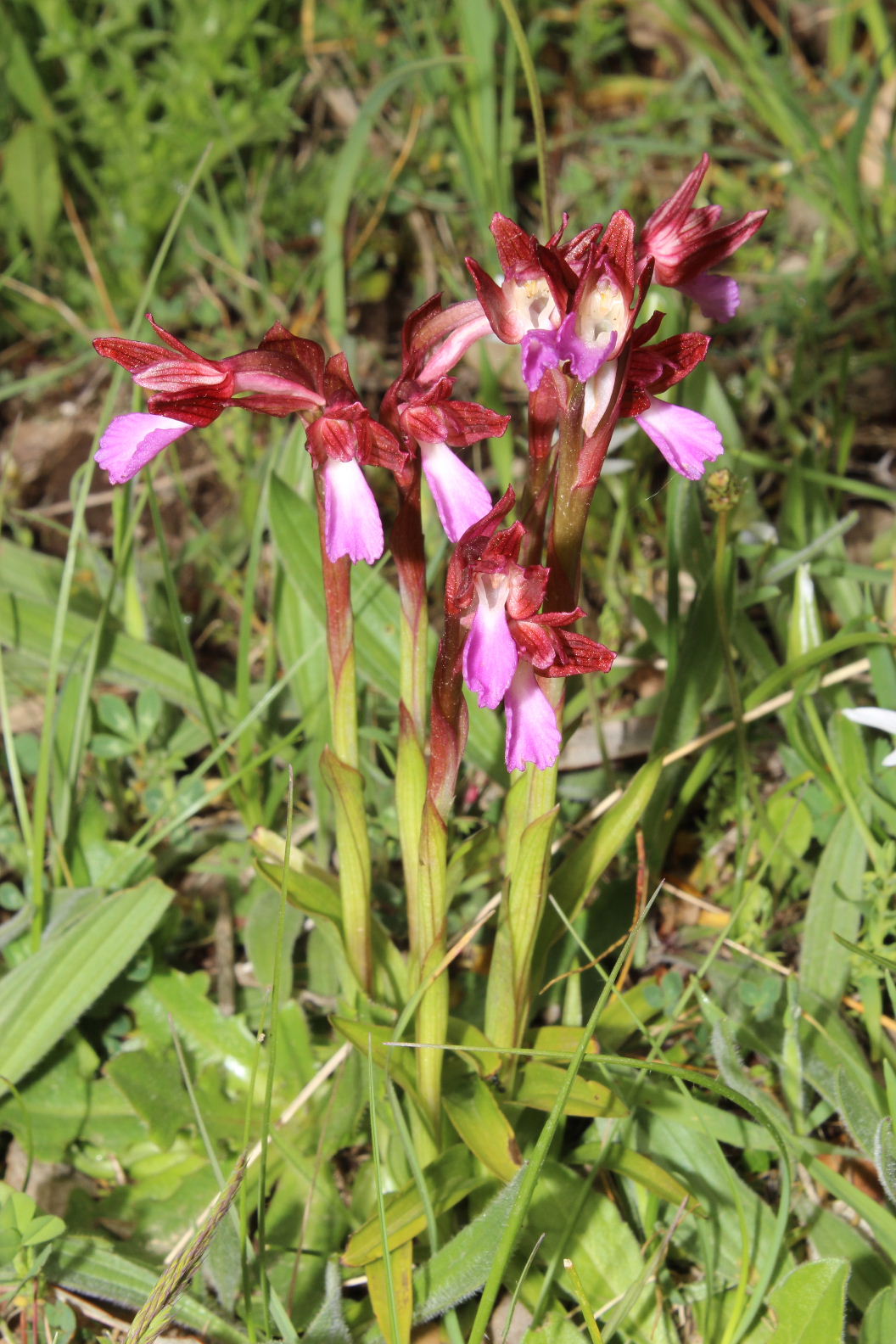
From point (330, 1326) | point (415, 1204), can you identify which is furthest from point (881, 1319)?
point (330, 1326)

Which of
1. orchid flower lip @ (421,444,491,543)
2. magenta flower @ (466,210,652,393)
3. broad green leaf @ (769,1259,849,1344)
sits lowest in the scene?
broad green leaf @ (769,1259,849,1344)

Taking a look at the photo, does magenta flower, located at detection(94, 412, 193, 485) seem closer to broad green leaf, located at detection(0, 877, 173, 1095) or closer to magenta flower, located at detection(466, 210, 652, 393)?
magenta flower, located at detection(466, 210, 652, 393)

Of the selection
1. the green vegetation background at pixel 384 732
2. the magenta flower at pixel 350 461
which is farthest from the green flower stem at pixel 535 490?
the green vegetation background at pixel 384 732

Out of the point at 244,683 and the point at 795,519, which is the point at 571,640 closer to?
the point at 244,683

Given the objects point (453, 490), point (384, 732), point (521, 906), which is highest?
point (453, 490)

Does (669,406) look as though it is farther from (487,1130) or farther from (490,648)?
(487,1130)

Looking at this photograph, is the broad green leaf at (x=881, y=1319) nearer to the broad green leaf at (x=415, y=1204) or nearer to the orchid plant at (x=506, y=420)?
the broad green leaf at (x=415, y=1204)

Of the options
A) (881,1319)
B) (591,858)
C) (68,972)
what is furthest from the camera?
(68,972)

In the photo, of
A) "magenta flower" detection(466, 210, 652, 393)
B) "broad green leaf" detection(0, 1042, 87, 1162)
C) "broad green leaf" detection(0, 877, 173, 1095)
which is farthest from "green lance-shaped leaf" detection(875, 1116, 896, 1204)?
"broad green leaf" detection(0, 1042, 87, 1162)
